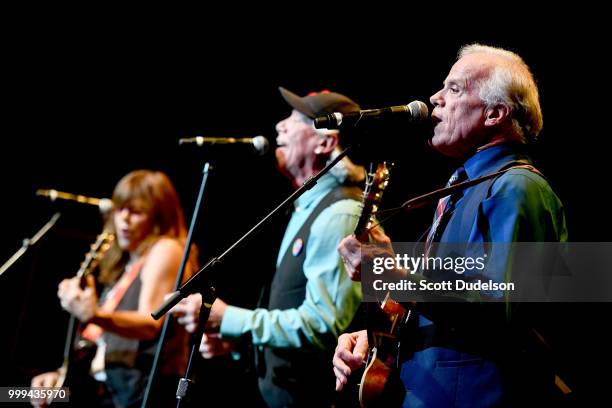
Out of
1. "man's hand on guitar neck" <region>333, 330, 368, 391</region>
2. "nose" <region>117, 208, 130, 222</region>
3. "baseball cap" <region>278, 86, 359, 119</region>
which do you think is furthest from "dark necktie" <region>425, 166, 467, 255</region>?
"nose" <region>117, 208, 130, 222</region>

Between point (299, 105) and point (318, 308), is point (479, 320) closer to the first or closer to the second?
point (318, 308)

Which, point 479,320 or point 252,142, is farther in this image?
point 252,142

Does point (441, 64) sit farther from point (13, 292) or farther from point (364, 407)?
point (13, 292)

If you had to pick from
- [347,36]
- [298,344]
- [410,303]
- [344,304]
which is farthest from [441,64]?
[410,303]

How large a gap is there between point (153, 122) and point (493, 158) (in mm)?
3681

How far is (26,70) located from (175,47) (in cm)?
130

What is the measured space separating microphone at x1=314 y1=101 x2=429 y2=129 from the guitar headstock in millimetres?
262

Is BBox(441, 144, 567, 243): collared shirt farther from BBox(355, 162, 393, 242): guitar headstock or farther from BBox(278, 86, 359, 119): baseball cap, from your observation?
BBox(278, 86, 359, 119): baseball cap

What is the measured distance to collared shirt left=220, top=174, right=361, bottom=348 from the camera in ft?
9.14

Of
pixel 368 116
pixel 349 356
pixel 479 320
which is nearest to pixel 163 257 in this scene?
pixel 349 356

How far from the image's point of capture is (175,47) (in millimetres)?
4941

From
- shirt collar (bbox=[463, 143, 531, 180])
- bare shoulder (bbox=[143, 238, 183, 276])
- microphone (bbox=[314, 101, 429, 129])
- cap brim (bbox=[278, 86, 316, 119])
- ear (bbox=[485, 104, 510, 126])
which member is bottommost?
bare shoulder (bbox=[143, 238, 183, 276])

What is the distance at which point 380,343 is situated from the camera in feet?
6.82

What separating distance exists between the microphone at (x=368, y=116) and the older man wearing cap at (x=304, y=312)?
0.99 meters
